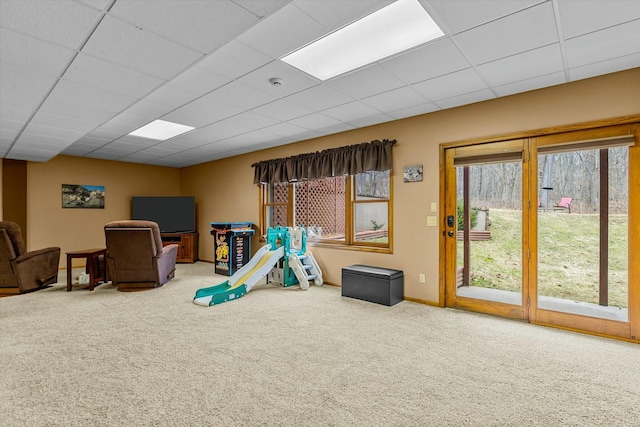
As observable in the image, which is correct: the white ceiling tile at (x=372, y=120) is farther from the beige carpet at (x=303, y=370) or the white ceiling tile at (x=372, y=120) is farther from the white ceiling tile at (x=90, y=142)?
the white ceiling tile at (x=90, y=142)

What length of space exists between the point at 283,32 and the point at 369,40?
0.69 m

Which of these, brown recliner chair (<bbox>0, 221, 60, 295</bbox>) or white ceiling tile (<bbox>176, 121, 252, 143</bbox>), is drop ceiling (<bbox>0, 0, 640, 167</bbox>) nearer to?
white ceiling tile (<bbox>176, 121, 252, 143</bbox>)

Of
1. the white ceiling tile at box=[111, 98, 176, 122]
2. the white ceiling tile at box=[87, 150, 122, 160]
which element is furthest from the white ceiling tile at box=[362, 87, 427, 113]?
the white ceiling tile at box=[87, 150, 122, 160]

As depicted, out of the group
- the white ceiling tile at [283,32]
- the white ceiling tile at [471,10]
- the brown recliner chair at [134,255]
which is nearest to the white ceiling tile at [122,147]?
the brown recliner chair at [134,255]

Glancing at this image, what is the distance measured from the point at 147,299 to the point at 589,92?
5522 millimetres

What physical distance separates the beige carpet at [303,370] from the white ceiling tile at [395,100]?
243 centimetres

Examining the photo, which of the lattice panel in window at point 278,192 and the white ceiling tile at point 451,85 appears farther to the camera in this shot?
the lattice panel in window at point 278,192

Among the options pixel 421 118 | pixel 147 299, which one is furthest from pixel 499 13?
pixel 147 299

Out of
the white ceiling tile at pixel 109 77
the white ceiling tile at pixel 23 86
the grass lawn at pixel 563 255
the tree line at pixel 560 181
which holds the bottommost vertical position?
the grass lawn at pixel 563 255

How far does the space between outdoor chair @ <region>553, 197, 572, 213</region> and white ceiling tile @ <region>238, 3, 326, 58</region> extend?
116 inches

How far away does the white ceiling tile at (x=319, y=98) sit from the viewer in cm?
346

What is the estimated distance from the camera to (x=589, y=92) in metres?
3.16

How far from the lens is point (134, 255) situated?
4.80 meters

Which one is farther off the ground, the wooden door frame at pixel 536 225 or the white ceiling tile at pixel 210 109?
the white ceiling tile at pixel 210 109
